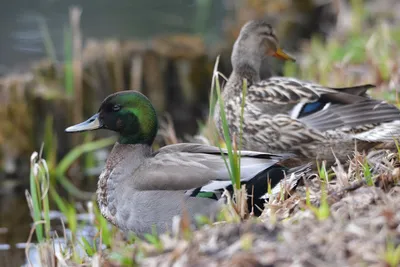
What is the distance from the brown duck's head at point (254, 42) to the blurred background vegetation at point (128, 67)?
2.93 feet

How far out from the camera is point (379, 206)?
317cm

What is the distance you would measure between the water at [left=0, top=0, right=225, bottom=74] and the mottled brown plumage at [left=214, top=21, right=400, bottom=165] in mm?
6161

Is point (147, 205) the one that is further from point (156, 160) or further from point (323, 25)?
point (323, 25)

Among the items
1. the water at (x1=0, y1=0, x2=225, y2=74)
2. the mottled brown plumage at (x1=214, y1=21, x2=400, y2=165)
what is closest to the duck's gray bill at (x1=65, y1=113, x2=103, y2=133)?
the mottled brown plumage at (x1=214, y1=21, x2=400, y2=165)

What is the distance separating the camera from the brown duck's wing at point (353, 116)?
4.93 m

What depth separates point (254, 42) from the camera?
595 cm

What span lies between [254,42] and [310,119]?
105 cm

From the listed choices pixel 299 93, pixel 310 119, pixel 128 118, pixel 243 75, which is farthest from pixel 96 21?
pixel 128 118

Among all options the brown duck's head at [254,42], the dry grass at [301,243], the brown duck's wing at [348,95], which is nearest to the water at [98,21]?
the brown duck's head at [254,42]

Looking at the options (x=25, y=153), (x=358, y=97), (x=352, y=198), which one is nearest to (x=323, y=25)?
(x=25, y=153)

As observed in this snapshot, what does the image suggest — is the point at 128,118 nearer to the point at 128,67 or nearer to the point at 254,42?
the point at 254,42

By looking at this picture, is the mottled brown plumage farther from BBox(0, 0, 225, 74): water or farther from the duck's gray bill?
BBox(0, 0, 225, 74): water

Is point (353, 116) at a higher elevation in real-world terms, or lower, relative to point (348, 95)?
lower

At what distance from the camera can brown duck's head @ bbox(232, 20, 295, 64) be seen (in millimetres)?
5902
